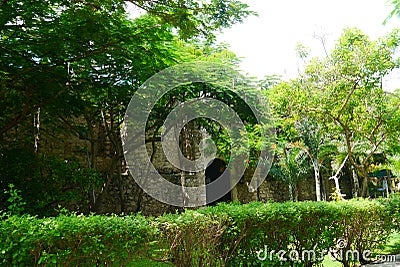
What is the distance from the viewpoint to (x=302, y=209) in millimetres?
4766

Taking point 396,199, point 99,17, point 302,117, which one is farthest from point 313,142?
point 99,17

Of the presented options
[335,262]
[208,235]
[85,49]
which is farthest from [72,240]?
[335,262]

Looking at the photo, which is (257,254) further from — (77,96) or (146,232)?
(77,96)

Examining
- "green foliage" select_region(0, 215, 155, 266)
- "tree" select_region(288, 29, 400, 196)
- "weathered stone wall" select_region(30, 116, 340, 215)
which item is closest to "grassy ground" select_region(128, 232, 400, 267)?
"green foliage" select_region(0, 215, 155, 266)

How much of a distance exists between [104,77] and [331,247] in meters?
4.86

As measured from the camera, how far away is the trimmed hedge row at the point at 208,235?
2.64 m
